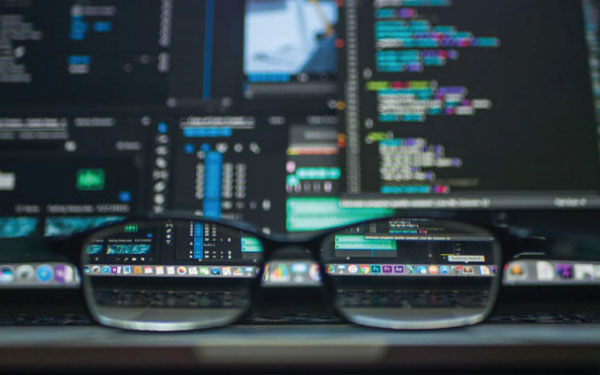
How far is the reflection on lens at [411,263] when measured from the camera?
37 centimetres

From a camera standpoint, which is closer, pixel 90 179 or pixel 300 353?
pixel 300 353

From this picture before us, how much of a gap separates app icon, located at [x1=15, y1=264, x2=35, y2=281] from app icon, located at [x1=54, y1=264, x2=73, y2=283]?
1.1 inches

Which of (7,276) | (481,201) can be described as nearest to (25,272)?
(7,276)

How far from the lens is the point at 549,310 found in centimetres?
40

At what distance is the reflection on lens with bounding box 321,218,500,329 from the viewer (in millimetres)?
371

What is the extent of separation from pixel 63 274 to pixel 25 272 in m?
0.04

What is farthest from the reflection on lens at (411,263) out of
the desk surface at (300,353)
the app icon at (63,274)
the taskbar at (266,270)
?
the app icon at (63,274)

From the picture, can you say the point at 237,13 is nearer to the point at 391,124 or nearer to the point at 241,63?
the point at 241,63

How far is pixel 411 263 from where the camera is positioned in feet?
1.24

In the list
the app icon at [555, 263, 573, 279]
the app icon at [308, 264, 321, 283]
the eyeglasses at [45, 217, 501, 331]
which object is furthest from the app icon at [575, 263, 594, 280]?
the app icon at [308, 264, 321, 283]

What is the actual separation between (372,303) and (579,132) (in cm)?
37

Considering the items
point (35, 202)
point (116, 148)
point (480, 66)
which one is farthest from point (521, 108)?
point (35, 202)

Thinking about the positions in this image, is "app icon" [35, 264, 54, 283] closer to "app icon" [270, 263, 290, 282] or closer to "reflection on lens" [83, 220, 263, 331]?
"reflection on lens" [83, 220, 263, 331]

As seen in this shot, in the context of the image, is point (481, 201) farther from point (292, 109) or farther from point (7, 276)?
point (7, 276)
